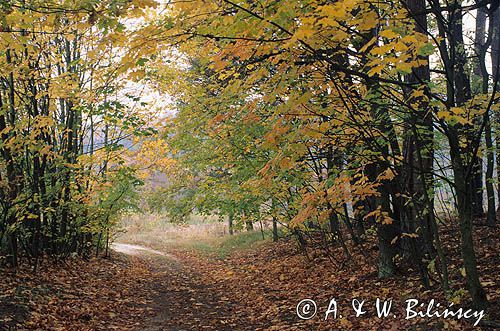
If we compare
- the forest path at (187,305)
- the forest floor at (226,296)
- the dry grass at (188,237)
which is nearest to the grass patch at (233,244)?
the dry grass at (188,237)

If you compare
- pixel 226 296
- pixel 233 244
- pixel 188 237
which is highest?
pixel 226 296

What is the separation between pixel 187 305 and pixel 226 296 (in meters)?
1.05

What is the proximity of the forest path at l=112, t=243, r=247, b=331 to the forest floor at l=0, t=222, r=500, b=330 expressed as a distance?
17 millimetres

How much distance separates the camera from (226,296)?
9.06 meters

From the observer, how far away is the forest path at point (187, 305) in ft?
22.2

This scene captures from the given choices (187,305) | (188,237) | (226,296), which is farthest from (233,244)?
(187,305)

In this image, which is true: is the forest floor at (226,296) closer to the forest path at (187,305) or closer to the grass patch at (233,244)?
the forest path at (187,305)

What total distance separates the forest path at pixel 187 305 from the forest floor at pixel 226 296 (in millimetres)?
17

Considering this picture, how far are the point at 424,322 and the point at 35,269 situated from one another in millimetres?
7633

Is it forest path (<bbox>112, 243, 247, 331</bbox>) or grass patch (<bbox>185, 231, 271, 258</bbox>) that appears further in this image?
grass patch (<bbox>185, 231, 271, 258</bbox>)

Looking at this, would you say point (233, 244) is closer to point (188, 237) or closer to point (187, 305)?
point (188, 237)

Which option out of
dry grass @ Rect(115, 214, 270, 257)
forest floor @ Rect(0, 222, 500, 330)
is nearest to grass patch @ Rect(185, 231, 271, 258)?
dry grass @ Rect(115, 214, 270, 257)

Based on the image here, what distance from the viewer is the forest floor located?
565 cm

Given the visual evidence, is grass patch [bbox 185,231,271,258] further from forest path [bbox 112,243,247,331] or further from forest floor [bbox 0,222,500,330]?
forest floor [bbox 0,222,500,330]
